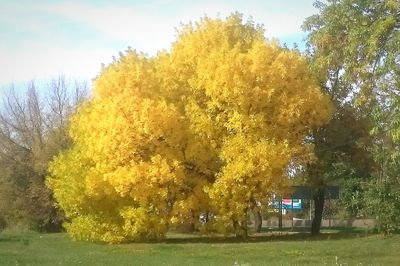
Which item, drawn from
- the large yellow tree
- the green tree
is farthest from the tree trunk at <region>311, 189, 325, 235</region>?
the green tree

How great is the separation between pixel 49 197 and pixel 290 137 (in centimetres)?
2528

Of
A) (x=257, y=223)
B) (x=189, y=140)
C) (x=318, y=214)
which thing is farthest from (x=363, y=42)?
(x=257, y=223)

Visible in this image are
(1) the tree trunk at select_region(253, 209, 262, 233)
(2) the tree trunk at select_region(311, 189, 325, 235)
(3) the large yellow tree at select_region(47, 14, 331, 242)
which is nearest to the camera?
(3) the large yellow tree at select_region(47, 14, 331, 242)

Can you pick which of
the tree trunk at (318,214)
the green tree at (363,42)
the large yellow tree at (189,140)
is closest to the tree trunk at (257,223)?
the tree trunk at (318,214)

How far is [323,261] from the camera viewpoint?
65.1ft

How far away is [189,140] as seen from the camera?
32.6 m

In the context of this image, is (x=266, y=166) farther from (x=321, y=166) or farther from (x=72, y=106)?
(x=72, y=106)

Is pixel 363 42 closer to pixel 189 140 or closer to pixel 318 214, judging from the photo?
pixel 189 140

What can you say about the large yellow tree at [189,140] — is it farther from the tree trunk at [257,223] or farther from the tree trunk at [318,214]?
the tree trunk at [257,223]

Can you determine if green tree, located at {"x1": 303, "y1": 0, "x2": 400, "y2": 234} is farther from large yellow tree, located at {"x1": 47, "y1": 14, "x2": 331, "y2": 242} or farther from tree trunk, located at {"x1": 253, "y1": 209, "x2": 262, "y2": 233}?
tree trunk, located at {"x1": 253, "y1": 209, "x2": 262, "y2": 233}

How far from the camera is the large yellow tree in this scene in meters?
31.2

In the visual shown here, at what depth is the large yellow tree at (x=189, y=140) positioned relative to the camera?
3116cm

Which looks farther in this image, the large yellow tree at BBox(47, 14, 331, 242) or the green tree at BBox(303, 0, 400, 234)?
the large yellow tree at BBox(47, 14, 331, 242)

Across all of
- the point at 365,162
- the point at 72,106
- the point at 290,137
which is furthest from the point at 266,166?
the point at 72,106
